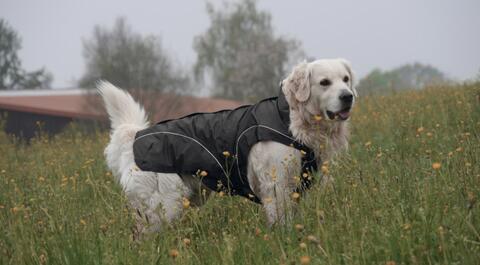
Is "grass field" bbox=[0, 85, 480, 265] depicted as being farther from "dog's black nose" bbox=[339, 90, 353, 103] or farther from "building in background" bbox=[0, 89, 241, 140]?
"building in background" bbox=[0, 89, 241, 140]

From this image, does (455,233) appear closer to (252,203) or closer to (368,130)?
(252,203)

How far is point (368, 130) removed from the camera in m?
7.00

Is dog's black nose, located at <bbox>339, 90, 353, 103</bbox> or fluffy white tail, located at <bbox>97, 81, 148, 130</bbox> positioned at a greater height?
dog's black nose, located at <bbox>339, 90, 353, 103</bbox>

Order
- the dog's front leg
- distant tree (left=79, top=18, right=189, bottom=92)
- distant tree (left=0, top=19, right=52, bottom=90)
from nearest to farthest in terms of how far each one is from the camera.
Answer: the dog's front leg → distant tree (left=79, top=18, right=189, bottom=92) → distant tree (left=0, top=19, right=52, bottom=90)

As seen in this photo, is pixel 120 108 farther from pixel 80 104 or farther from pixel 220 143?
pixel 80 104

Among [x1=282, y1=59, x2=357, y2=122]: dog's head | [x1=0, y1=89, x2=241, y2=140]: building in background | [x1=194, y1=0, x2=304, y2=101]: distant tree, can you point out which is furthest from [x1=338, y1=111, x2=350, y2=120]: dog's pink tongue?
[x1=194, y1=0, x2=304, y2=101]: distant tree

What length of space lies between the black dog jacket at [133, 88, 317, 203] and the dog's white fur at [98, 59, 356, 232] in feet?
0.21

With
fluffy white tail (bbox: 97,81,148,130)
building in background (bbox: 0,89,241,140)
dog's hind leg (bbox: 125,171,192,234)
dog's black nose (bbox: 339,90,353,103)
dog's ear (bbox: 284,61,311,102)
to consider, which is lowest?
building in background (bbox: 0,89,241,140)

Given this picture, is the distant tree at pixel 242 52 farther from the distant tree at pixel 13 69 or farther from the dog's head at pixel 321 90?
the dog's head at pixel 321 90

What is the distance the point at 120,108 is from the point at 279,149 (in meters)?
1.66

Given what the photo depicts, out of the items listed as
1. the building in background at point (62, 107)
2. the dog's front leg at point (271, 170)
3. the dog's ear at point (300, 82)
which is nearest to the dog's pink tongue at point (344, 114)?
the dog's ear at point (300, 82)

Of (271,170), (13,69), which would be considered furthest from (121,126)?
(13,69)

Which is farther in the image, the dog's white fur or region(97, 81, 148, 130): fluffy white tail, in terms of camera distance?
region(97, 81, 148, 130): fluffy white tail

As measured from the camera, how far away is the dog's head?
4.29m
